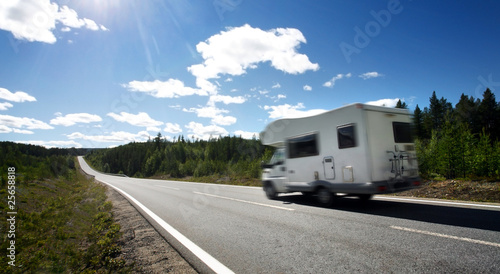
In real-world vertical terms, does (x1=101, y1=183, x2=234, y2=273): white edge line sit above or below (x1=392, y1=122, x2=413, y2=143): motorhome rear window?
below

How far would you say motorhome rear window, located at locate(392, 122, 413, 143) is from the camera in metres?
7.36

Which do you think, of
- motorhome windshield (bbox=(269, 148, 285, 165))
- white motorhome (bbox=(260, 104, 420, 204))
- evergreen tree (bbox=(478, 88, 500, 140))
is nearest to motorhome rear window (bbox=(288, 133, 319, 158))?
white motorhome (bbox=(260, 104, 420, 204))

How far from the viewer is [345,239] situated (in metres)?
4.36

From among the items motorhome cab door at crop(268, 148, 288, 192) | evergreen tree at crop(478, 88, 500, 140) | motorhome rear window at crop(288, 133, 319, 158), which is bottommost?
motorhome cab door at crop(268, 148, 288, 192)

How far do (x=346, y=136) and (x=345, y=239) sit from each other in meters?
3.56

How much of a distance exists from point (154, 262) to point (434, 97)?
91.0m

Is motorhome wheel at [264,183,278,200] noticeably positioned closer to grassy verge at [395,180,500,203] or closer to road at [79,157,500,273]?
road at [79,157,500,273]

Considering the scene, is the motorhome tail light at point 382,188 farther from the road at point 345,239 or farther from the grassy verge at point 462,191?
the grassy verge at point 462,191

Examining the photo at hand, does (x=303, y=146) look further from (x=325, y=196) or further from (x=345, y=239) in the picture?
(x=345, y=239)

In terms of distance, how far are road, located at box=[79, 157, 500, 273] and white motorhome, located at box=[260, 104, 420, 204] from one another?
2.52ft

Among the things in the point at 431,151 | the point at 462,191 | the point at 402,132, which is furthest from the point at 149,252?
the point at 431,151

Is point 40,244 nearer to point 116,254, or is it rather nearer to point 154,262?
point 116,254

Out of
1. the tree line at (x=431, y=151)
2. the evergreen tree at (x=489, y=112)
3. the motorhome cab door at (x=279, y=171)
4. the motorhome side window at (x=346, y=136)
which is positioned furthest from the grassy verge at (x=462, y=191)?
the evergreen tree at (x=489, y=112)

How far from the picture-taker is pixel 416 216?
571 cm
